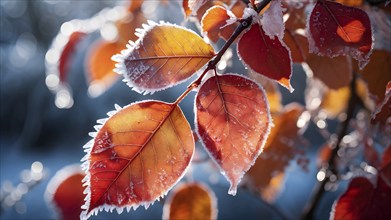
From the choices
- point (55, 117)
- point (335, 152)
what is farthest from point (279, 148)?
point (55, 117)

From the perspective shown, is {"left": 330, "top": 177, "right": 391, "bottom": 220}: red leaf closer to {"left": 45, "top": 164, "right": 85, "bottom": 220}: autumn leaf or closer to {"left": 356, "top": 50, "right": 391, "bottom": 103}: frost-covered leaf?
{"left": 356, "top": 50, "right": 391, "bottom": 103}: frost-covered leaf

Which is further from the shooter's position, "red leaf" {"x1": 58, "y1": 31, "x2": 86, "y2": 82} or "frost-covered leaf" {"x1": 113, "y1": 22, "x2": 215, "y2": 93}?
"red leaf" {"x1": 58, "y1": 31, "x2": 86, "y2": 82}

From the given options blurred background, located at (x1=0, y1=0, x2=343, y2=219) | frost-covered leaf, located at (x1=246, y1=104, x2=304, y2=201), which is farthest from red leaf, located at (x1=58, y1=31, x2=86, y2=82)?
blurred background, located at (x1=0, y1=0, x2=343, y2=219)

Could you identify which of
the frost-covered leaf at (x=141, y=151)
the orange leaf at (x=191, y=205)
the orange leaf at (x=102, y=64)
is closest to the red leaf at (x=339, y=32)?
the frost-covered leaf at (x=141, y=151)

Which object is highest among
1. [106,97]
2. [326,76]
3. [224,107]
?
[224,107]

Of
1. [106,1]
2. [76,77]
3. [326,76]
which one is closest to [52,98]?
[76,77]

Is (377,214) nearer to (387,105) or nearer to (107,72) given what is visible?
(387,105)
